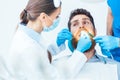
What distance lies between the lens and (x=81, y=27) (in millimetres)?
1286

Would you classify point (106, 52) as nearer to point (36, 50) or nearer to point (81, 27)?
point (81, 27)

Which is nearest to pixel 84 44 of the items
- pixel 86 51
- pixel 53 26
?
pixel 86 51

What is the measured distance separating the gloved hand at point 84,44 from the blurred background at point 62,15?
7 cm

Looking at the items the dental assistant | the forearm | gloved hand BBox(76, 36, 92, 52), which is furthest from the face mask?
the forearm

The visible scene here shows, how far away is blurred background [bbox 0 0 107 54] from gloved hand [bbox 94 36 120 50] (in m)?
0.03

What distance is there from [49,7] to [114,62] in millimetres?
398

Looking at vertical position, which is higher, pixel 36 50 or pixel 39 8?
pixel 39 8

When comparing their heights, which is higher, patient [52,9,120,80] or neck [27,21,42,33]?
neck [27,21,42,33]

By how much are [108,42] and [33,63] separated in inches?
14.2

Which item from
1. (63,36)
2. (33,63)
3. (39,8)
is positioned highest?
(39,8)

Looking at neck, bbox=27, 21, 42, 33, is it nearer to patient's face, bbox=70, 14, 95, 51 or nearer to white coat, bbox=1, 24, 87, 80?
white coat, bbox=1, 24, 87, 80

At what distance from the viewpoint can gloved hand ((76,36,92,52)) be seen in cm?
127

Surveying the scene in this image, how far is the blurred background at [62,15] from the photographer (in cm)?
131

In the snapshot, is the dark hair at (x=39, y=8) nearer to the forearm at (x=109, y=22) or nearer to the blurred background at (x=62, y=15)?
the blurred background at (x=62, y=15)
